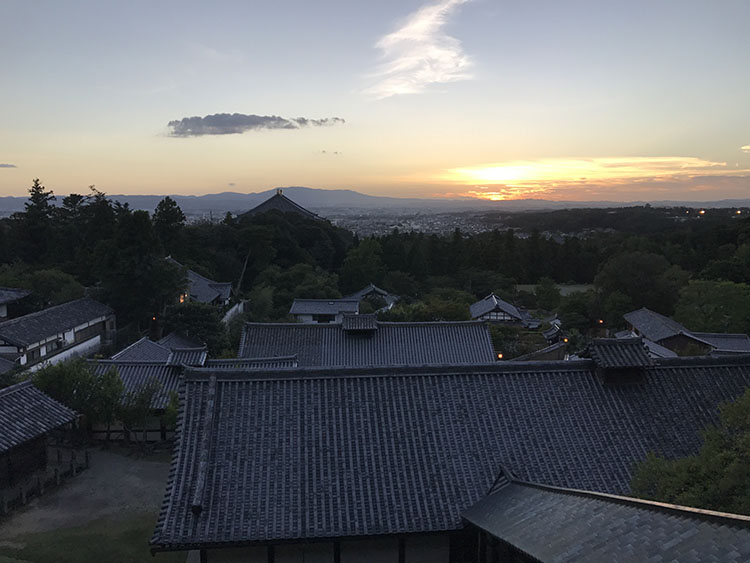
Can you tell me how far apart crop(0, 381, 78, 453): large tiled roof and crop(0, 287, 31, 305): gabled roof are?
18.6m

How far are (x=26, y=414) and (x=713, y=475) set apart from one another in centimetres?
1816

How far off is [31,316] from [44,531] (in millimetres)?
19372

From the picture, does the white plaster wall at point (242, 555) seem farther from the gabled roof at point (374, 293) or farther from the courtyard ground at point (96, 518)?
the gabled roof at point (374, 293)

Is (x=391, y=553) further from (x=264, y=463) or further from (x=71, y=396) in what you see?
(x=71, y=396)

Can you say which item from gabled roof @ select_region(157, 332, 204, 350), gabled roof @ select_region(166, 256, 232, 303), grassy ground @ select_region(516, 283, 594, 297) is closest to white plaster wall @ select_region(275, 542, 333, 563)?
gabled roof @ select_region(157, 332, 204, 350)

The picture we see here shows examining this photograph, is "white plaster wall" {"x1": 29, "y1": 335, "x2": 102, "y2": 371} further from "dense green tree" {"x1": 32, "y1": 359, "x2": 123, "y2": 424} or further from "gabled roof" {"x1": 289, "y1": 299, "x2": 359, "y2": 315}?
"gabled roof" {"x1": 289, "y1": 299, "x2": 359, "y2": 315}

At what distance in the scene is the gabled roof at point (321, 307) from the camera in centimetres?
4032

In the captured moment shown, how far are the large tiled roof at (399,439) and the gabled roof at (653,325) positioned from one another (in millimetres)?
23369

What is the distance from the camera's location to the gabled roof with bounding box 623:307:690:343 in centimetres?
3369

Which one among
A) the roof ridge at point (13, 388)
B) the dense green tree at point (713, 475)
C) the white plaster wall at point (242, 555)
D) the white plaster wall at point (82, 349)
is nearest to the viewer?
the dense green tree at point (713, 475)

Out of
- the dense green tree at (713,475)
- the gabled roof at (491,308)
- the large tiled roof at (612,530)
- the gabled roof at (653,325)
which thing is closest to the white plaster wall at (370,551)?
the large tiled roof at (612,530)

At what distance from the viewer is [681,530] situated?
16.4 feet

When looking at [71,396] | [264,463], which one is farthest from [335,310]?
[264,463]

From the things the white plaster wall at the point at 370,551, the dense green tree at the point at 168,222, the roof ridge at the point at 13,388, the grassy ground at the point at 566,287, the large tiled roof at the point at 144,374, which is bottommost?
the grassy ground at the point at 566,287
